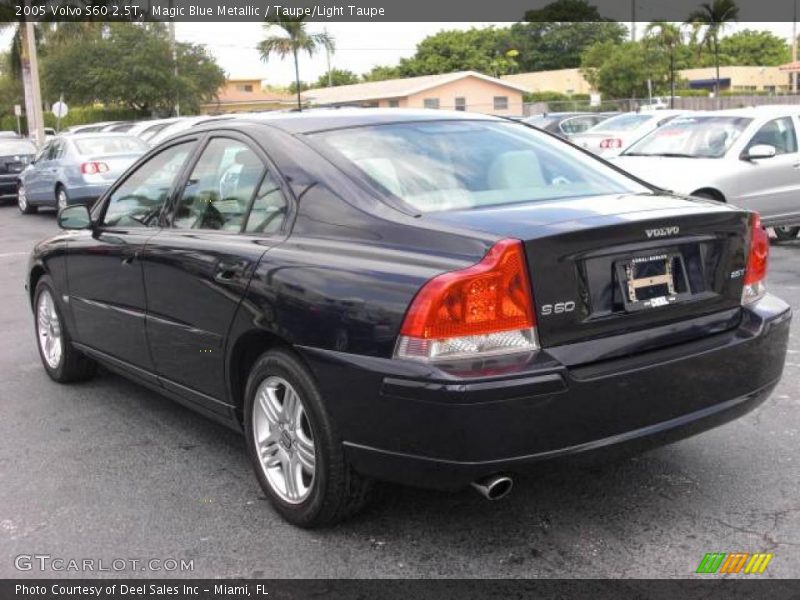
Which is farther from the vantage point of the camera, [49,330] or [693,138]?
[693,138]

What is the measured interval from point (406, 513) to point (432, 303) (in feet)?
3.74

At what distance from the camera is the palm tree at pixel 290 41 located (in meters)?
41.8

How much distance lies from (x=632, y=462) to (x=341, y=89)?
62.5m

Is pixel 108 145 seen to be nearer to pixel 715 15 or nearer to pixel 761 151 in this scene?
pixel 761 151

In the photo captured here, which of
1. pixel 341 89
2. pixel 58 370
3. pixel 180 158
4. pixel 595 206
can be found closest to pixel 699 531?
pixel 595 206

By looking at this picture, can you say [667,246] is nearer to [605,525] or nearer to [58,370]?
[605,525]

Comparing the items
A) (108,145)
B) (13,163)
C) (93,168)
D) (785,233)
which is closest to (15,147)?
(13,163)

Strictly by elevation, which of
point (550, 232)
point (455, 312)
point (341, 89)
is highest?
point (341, 89)

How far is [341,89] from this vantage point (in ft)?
212

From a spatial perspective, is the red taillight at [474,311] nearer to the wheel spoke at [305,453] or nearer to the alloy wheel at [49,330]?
the wheel spoke at [305,453]

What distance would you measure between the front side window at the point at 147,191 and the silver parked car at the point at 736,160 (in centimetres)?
665

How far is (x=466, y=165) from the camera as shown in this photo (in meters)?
3.98

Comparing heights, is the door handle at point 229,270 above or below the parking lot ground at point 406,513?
above

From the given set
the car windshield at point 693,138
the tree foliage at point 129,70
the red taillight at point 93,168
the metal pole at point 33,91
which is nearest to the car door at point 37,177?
the red taillight at point 93,168
